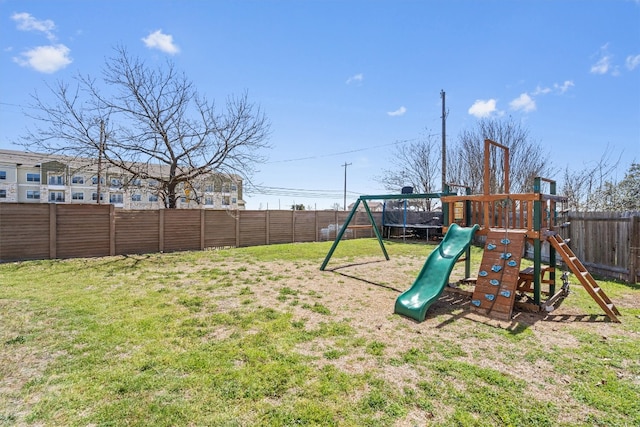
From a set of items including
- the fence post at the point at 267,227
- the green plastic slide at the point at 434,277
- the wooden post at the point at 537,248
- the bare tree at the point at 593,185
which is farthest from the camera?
the fence post at the point at 267,227

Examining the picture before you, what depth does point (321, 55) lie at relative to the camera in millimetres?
10000

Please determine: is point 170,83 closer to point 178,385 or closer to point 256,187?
point 256,187

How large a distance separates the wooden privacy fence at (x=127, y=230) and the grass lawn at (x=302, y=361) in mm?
3997

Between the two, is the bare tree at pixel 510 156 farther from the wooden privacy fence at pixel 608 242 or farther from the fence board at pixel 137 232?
the fence board at pixel 137 232

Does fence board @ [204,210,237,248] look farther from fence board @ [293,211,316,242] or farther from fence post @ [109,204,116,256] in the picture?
fence board @ [293,211,316,242]

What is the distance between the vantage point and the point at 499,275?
4.27 meters

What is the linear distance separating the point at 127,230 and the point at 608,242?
13.2m

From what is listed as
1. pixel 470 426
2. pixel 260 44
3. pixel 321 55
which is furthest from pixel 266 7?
pixel 470 426

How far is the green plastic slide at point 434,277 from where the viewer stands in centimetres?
399

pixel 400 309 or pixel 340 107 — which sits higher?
pixel 340 107

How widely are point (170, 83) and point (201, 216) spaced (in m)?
5.03

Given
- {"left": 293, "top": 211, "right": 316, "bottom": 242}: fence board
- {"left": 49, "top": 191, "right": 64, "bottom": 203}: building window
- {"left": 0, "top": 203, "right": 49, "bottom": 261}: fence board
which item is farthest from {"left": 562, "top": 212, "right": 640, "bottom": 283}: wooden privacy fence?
{"left": 49, "top": 191, "right": 64, "bottom": 203}: building window

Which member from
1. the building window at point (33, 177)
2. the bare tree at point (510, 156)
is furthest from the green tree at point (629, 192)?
the building window at point (33, 177)

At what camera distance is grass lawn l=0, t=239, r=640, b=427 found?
199 cm
